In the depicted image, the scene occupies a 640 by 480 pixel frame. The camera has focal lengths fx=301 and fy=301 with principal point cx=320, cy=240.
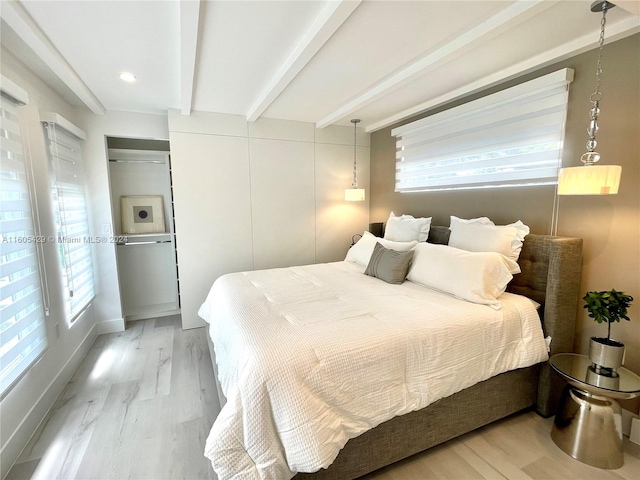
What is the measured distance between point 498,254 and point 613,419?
108 cm

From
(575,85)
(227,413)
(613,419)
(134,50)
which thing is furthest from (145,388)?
(575,85)

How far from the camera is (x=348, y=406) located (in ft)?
4.61

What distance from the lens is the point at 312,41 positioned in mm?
1828

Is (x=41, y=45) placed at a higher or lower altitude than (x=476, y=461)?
higher

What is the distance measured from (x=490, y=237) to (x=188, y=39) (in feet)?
8.13

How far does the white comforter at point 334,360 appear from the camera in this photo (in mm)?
1269

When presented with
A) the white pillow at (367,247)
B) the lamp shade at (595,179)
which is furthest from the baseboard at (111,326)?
the lamp shade at (595,179)

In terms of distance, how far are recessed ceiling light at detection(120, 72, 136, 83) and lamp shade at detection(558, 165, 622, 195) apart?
319 cm

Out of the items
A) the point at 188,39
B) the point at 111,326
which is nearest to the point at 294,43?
the point at 188,39

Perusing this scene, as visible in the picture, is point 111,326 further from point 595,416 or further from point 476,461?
point 595,416

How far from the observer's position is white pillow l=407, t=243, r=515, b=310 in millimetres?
2025

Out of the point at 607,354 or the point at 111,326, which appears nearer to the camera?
the point at 607,354

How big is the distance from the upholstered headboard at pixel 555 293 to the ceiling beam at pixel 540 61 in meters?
1.24

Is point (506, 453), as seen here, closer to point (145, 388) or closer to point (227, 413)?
point (227, 413)
